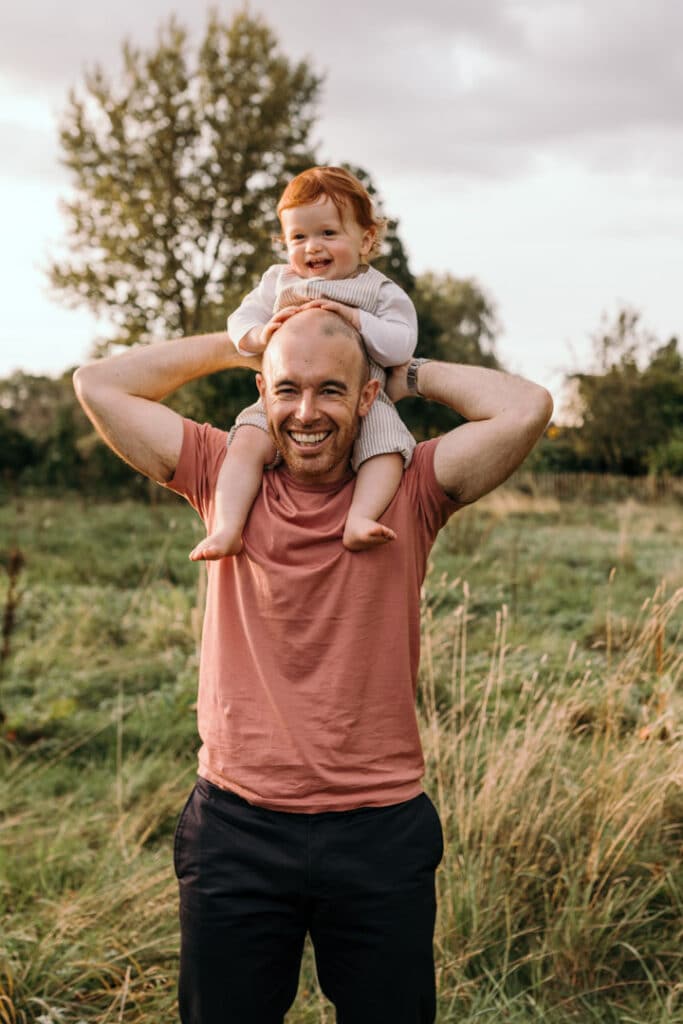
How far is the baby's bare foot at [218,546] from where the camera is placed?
1974mm

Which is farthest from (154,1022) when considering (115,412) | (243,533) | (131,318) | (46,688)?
(131,318)

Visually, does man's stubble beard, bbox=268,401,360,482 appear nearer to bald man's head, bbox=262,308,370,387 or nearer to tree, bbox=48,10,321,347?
bald man's head, bbox=262,308,370,387

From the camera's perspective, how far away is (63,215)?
23906 mm

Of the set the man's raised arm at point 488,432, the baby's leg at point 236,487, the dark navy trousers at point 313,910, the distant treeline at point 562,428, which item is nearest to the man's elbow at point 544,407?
the man's raised arm at point 488,432

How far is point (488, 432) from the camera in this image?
2051mm

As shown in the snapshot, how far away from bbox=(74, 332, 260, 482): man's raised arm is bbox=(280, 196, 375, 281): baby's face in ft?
1.05

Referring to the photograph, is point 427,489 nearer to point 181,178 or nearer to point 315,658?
point 315,658

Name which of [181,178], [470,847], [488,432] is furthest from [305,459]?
[181,178]

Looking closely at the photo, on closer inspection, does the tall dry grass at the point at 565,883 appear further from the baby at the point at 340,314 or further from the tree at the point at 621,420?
the tree at the point at 621,420

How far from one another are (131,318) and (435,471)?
2245 centimetres

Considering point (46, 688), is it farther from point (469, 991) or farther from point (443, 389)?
point (443, 389)

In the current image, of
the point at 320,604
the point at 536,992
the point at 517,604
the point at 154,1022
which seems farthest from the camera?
the point at 517,604

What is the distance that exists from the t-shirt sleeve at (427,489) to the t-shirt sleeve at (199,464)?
16.8 inches

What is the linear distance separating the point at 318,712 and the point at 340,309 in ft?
2.82
